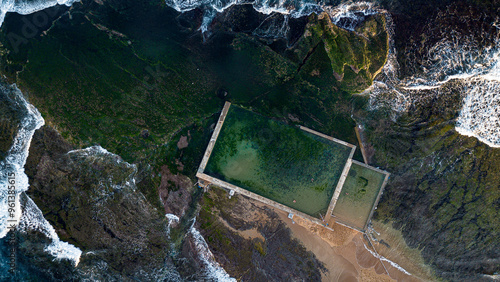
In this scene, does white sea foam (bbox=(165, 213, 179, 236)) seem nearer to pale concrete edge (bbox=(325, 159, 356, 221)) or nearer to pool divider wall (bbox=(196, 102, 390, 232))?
pool divider wall (bbox=(196, 102, 390, 232))

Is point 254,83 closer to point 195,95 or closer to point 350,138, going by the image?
point 195,95

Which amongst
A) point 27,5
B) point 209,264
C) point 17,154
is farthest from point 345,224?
point 27,5

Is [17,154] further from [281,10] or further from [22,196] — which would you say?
[281,10]

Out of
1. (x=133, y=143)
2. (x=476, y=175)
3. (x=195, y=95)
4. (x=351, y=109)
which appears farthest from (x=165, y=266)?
(x=476, y=175)

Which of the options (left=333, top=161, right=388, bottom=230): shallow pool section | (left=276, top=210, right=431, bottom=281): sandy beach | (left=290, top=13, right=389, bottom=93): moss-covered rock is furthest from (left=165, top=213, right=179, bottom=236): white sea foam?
(left=290, top=13, right=389, bottom=93): moss-covered rock

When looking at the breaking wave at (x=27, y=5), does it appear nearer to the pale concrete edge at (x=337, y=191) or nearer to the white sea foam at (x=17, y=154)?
the white sea foam at (x=17, y=154)
